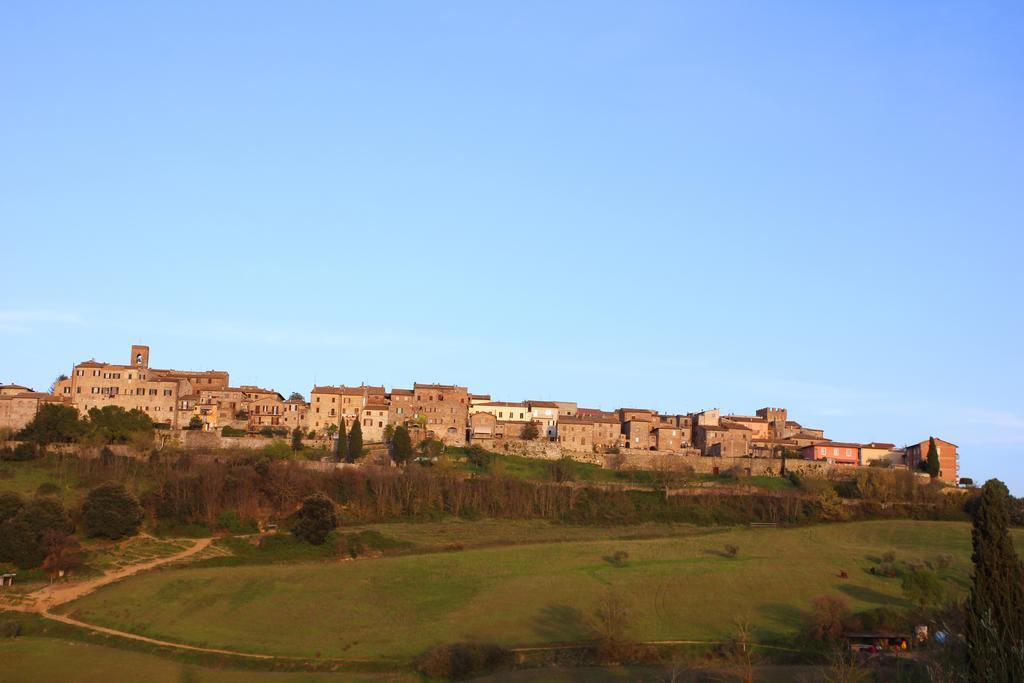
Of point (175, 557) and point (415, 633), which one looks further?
point (175, 557)

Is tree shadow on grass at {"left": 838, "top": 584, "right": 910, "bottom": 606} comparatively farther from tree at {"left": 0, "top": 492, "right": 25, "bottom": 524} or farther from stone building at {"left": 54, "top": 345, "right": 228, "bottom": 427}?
stone building at {"left": 54, "top": 345, "right": 228, "bottom": 427}

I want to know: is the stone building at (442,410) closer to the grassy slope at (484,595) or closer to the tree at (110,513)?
the grassy slope at (484,595)

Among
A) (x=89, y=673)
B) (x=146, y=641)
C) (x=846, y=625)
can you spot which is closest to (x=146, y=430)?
(x=146, y=641)

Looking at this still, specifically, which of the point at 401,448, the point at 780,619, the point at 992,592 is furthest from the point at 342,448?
the point at 992,592

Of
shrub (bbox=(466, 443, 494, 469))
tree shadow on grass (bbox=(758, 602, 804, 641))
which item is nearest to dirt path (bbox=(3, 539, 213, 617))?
shrub (bbox=(466, 443, 494, 469))

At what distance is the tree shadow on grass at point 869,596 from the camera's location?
53.5 meters

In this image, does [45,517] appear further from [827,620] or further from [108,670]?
[827,620]

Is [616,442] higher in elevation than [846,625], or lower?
higher

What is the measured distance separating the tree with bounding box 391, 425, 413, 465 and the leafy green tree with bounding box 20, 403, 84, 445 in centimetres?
2362

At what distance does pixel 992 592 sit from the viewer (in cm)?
2775

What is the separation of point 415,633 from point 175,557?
20.4 metres

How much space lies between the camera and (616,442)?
9838 cm

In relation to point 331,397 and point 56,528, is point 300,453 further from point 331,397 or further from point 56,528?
point 56,528

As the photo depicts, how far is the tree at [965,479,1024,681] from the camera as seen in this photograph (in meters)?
25.0
